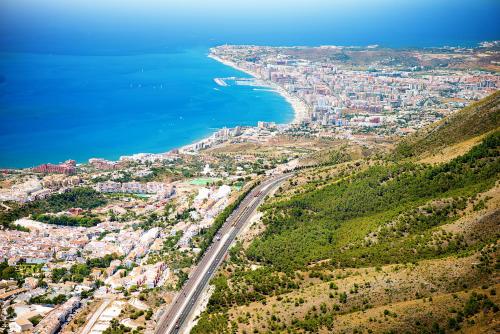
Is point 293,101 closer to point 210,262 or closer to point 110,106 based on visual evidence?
point 110,106

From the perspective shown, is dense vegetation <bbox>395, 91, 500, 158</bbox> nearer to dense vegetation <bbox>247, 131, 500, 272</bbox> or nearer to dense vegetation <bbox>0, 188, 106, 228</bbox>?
dense vegetation <bbox>247, 131, 500, 272</bbox>

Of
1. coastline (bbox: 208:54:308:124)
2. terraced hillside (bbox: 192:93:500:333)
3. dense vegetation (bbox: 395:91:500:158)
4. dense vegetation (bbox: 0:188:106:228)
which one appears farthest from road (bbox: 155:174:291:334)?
coastline (bbox: 208:54:308:124)

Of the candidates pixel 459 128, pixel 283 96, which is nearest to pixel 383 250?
pixel 459 128

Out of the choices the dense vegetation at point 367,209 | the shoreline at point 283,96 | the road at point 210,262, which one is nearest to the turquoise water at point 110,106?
the shoreline at point 283,96

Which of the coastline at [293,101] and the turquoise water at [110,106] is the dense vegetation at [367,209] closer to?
the turquoise water at [110,106]

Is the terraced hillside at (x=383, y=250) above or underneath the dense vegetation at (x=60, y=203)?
above

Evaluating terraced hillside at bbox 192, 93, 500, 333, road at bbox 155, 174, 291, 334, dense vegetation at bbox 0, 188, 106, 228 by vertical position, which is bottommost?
dense vegetation at bbox 0, 188, 106, 228
